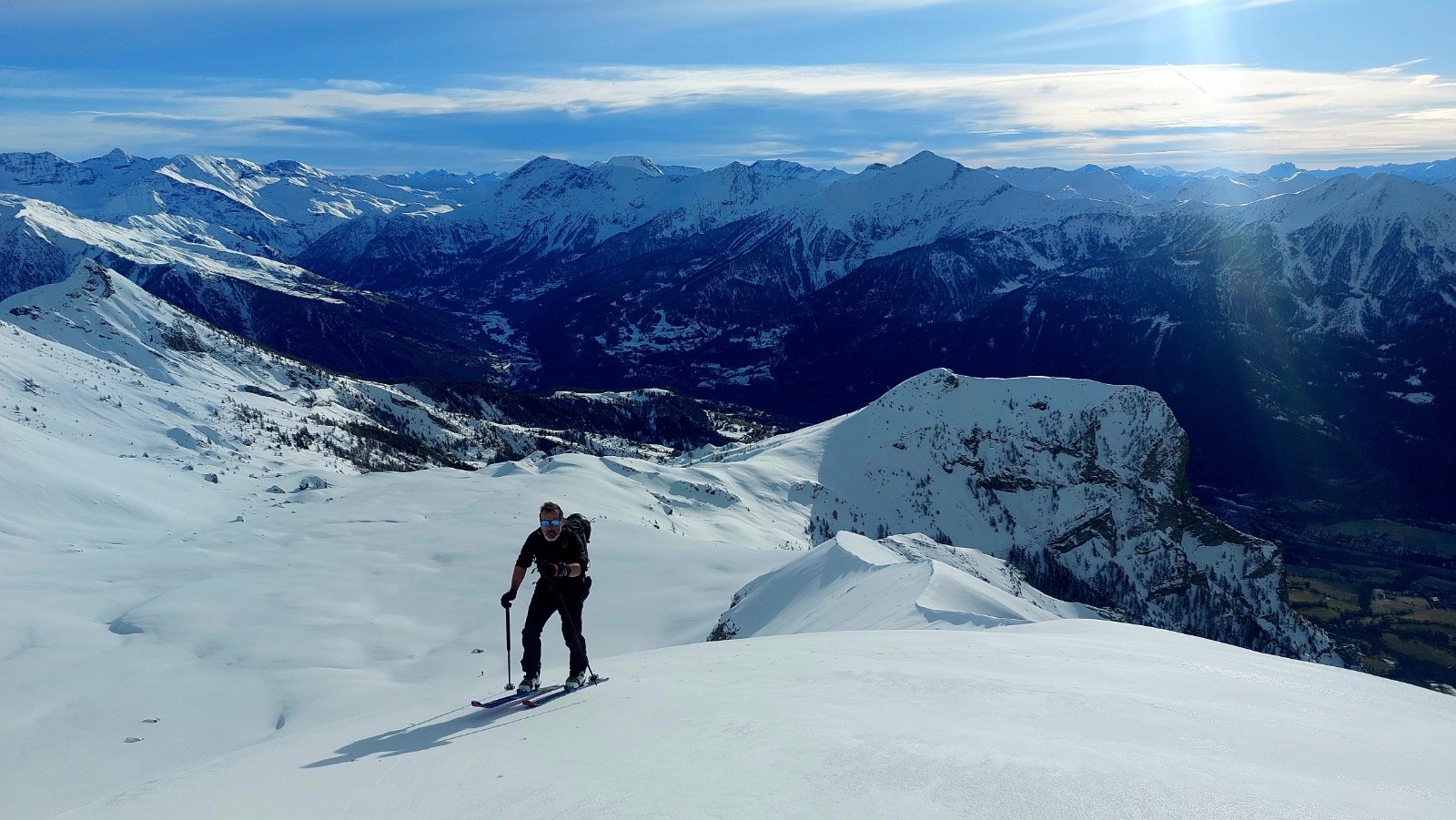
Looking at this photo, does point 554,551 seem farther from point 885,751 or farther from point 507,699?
point 885,751

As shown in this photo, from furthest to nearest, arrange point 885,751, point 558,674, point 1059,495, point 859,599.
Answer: point 1059,495, point 859,599, point 558,674, point 885,751

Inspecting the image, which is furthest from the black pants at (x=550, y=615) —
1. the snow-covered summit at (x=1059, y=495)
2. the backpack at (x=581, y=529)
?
the snow-covered summit at (x=1059, y=495)

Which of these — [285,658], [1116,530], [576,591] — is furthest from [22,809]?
[1116,530]

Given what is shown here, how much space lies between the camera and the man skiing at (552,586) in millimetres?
11742

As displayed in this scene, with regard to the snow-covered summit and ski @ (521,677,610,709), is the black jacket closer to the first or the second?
ski @ (521,677,610,709)

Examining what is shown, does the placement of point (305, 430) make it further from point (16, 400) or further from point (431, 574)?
point (431, 574)

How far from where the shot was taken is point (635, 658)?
56.7 ft

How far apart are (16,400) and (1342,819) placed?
82.8m

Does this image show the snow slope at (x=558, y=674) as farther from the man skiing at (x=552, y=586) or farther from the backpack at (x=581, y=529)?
the backpack at (x=581, y=529)

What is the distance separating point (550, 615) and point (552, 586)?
0.47m

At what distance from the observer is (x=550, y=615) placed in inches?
470

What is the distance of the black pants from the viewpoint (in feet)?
38.9

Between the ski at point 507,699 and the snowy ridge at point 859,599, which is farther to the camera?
the snowy ridge at point 859,599

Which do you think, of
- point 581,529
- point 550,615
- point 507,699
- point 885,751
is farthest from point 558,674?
point 885,751
